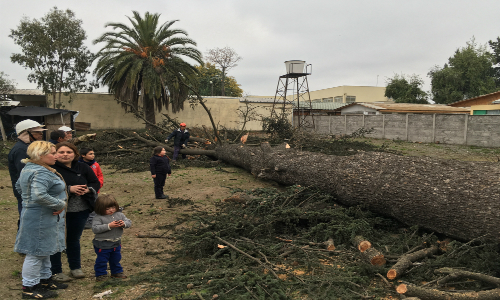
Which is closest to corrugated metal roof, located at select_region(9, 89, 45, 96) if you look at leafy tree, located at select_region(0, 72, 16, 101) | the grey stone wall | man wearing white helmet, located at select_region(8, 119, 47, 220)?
leafy tree, located at select_region(0, 72, 16, 101)

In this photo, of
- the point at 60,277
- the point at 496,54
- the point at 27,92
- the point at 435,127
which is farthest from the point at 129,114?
the point at 496,54

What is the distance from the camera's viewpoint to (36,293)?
A: 10.5ft

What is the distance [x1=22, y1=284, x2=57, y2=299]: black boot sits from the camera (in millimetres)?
3198

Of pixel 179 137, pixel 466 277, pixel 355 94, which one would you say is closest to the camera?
pixel 466 277

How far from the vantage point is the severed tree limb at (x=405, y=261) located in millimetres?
3393

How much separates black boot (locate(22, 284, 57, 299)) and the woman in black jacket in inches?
12.2

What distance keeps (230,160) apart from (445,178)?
21.4 ft

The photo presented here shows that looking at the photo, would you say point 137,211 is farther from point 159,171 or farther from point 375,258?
point 375,258

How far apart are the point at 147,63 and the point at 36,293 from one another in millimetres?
20170

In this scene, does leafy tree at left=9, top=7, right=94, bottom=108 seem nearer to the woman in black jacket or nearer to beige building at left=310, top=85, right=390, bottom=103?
the woman in black jacket

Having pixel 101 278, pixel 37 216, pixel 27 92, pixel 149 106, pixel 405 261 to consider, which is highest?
pixel 27 92

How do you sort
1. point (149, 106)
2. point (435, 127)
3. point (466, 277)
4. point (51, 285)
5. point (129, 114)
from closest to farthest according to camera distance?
point (466, 277)
point (51, 285)
point (435, 127)
point (149, 106)
point (129, 114)

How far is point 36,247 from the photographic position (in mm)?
3219

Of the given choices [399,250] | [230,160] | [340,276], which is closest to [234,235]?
[340,276]
